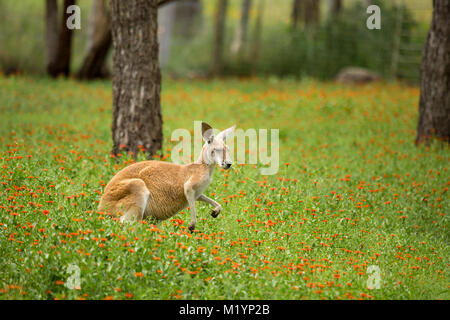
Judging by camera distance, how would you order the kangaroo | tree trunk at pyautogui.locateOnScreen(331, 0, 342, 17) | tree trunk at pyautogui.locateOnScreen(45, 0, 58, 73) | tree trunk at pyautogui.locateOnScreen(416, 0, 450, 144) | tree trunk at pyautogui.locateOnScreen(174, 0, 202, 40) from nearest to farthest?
1. the kangaroo
2. tree trunk at pyautogui.locateOnScreen(416, 0, 450, 144)
3. tree trunk at pyautogui.locateOnScreen(45, 0, 58, 73)
4. tree trunk at pyautogui.locateOnScreen(331, 0, 342, 17)
5. tree trunk at pyautogui.locateOnScreen(174, 0, 202, 40)

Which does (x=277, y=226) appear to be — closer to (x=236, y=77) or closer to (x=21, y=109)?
(x=21, y=109)

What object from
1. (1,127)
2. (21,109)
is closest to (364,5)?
(21,109)

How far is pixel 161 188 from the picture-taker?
268 inches

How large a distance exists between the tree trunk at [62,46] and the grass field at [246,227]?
7101mm

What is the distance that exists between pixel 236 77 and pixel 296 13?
8.23 metres

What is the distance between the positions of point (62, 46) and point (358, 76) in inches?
487

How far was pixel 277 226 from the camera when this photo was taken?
7934mm

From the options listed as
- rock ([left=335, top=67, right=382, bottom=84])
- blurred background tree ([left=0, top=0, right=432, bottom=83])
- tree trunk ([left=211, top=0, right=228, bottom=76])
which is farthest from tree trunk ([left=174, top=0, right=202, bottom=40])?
rock ([left=335, top=67, right=382, bottom=84])

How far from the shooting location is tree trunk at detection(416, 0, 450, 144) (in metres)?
13.4

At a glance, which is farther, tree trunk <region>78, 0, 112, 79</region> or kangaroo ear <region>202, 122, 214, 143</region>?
tree trunk <region>78, 0, 112, 79</region>

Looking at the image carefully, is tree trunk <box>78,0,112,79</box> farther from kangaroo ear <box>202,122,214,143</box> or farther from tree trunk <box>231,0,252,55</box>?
kangaroo ear <box>202,122,214,143</box>

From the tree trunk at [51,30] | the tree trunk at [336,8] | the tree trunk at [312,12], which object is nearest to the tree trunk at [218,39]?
the tree trunk at [312,12]

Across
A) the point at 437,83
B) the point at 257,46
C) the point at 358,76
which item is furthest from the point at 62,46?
the point at 437,83

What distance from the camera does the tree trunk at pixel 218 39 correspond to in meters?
25.3
